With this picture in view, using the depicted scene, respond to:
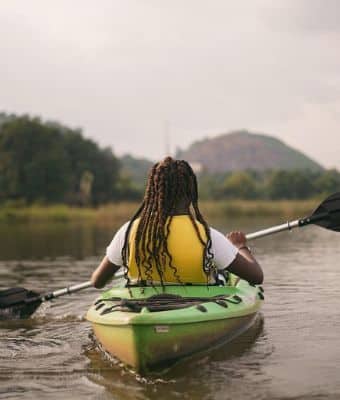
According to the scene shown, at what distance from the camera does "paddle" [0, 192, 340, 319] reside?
21.6 ft

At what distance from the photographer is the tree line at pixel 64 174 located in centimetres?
5078

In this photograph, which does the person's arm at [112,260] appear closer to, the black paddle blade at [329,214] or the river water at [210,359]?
the river water at [210,359]

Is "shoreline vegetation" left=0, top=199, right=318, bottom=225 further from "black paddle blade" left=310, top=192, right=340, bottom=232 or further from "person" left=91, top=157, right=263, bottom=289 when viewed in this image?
"person" left=91, top=157, right=263, bottom=289

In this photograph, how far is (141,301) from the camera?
4707mm

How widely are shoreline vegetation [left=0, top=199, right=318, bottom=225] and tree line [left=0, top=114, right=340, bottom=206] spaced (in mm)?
7503

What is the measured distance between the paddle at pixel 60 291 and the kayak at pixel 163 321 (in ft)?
5.32

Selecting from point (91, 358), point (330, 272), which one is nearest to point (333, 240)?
point (330, 272)

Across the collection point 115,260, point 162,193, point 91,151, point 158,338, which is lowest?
point 158,338

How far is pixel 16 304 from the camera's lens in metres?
6.82

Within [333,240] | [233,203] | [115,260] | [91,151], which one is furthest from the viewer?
[91,151]

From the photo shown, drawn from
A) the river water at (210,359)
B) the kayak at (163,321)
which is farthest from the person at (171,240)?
the river water at (210,359)

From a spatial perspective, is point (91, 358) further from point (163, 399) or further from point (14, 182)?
point (14, 182)

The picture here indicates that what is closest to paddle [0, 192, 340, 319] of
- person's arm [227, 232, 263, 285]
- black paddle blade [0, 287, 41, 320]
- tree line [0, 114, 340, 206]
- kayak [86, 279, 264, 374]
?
black paddle blade [0, 287, 41, 320]

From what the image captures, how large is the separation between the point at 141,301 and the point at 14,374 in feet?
3.25
